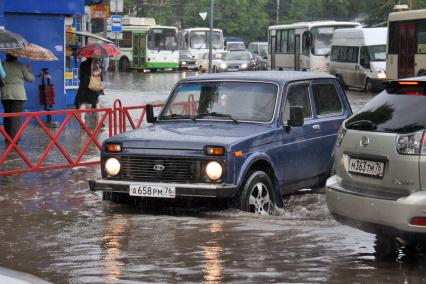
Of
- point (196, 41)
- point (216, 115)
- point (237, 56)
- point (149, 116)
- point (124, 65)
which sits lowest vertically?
point (124, 65)

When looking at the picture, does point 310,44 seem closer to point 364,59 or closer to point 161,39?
point 364,59

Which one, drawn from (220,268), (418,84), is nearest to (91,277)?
(220,268)

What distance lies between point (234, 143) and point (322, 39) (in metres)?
35.7

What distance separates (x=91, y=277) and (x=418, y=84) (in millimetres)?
3054

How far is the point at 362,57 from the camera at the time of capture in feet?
124

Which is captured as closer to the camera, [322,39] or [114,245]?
[114,245]

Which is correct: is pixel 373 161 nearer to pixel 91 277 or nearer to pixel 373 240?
pixel 373 240

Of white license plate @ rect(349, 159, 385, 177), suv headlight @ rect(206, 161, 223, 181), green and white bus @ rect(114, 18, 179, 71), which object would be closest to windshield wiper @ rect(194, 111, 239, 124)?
suv headlight @ rect(206, 161, 223, 181)

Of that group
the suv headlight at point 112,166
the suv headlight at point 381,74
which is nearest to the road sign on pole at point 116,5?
the suv headlight at point 381,74

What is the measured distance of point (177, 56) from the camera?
6081cm

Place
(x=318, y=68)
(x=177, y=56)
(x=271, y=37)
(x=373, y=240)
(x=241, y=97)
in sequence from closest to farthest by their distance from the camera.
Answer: (x=373, y=240), (x=241, y=97), (x=318, y=68), (x=271, y=37), (x=177, y=56)

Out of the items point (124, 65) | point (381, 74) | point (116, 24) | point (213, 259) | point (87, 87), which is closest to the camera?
point (213, 259)

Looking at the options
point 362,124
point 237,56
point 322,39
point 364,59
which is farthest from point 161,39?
point 362,124

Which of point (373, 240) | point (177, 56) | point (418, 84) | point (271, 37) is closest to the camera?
point (418, 84)
